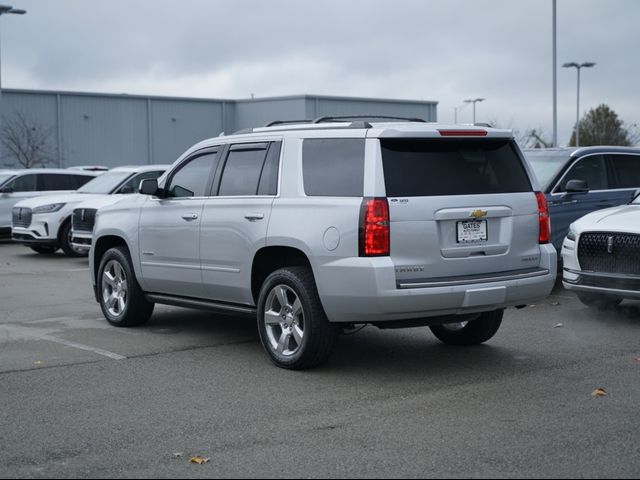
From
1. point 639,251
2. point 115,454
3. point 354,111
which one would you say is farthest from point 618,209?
point 354,111

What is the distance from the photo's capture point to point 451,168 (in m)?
7.55

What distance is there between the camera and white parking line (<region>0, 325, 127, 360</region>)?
335 inches

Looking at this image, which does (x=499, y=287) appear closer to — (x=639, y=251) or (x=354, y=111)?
A: (x=639, y=251)

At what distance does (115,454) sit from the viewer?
5.49m

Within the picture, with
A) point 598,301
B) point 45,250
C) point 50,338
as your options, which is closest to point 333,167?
point 50,338

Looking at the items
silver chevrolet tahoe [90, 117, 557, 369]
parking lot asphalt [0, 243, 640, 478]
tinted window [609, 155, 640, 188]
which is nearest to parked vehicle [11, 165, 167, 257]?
parking lot asphalt [0, 243, 640, 478]

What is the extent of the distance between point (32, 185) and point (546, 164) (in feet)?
43.5

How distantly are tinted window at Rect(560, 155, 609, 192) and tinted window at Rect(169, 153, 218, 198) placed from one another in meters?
5.99

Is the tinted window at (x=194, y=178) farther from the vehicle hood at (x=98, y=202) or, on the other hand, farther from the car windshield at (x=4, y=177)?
the car windshield at (x=4, y=177)

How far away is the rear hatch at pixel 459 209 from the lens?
7.12 metres

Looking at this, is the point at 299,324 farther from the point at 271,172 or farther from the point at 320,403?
the point at 271,172

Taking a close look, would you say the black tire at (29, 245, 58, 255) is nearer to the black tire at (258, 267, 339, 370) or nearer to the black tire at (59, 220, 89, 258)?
the black tire at (59, 220, 89, 258)

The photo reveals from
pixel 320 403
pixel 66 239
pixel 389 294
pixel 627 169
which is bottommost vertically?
pixel 320 403

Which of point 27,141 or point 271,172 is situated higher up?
point 27,141
